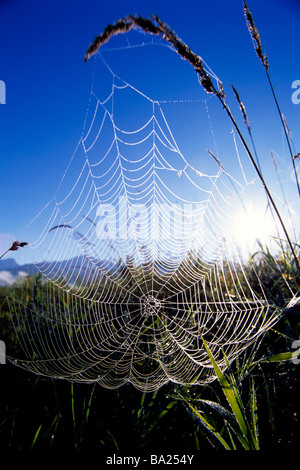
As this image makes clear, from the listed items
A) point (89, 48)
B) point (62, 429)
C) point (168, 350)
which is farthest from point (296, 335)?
point (89, 48)

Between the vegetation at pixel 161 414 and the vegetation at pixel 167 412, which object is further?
the vegetation at pixel 161 414

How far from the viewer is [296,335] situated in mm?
1871

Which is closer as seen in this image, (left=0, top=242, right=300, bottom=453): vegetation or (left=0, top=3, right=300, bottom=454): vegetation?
(left=0, top=3, right=300, bottom=454): vegetation

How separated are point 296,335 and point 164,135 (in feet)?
5.53

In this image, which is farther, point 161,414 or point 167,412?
point 167,412

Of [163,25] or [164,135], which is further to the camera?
[164,135]

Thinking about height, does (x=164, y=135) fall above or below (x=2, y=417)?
above
